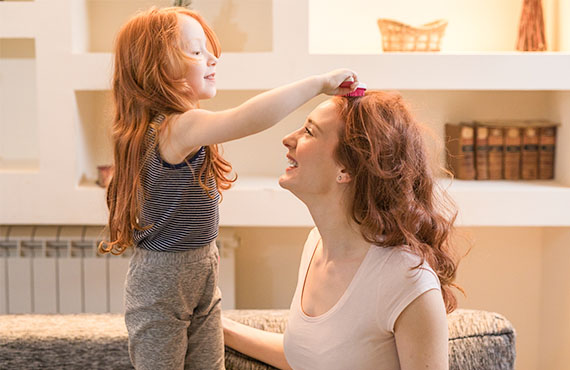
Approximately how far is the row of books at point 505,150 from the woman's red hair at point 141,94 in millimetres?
1705

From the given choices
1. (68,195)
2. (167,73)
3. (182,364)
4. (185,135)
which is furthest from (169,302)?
(68,195)

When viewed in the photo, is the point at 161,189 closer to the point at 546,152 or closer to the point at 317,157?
the point at 317,157

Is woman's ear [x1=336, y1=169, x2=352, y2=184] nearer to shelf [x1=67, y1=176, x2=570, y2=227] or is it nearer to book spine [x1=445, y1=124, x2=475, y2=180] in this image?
shelf [x1=67, y1=176, x2=570, y2=227]

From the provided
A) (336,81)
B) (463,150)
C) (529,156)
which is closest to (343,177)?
(336,81)

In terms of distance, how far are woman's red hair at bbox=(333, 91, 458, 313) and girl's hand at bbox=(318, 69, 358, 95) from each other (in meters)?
0.04

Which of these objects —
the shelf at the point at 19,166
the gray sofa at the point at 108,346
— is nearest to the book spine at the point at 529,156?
the gray sofa at the point at 108,346

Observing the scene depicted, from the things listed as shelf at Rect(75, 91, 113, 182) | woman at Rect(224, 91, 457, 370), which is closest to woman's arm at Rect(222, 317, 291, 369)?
woman at Rect(224, 91, 457, 370)

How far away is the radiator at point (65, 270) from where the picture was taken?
325 centimetres

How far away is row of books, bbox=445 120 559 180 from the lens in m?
3.21

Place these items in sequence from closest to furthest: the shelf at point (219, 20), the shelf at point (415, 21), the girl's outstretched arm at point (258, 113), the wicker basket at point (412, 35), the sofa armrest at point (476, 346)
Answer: the girl's outstretched arm at point (258, 113), the sofa armrest at point (476, 346), the wicker basket at point (412, 35), the shelf at point (219, 20), the shelf at point (415, 21)

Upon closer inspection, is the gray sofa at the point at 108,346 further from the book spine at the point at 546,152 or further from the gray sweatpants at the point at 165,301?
the book spine at the point at 546,152

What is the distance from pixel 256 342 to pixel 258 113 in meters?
0.69

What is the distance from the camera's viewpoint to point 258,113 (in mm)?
1489

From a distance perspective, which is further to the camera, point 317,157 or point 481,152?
point 481,152
